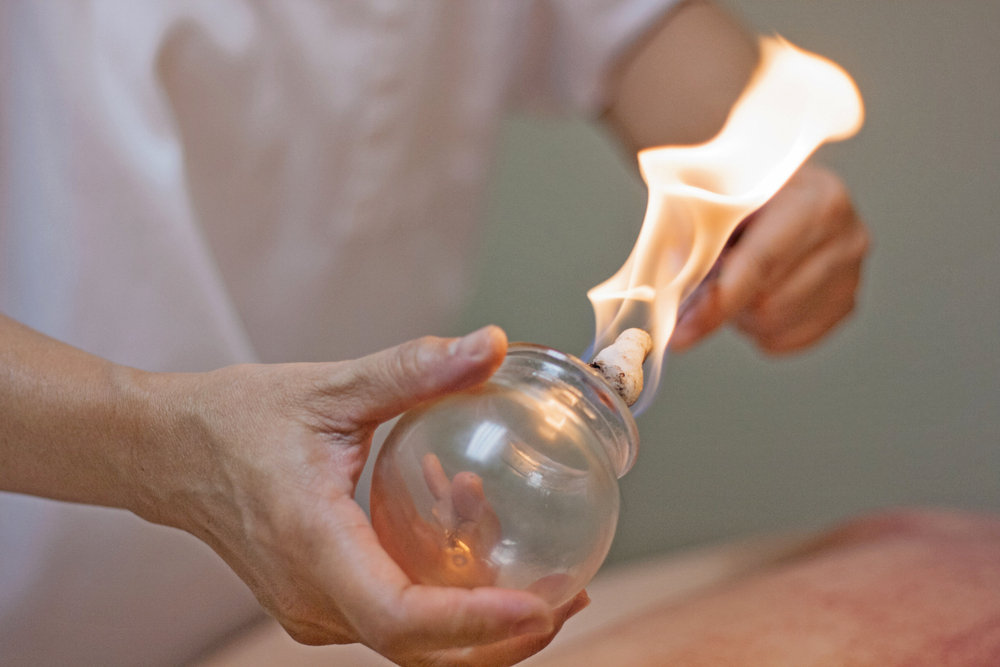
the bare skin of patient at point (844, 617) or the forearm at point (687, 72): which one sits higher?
the forearm at point (687, 72)

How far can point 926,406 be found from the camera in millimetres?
1122

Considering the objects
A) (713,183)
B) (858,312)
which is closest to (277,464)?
(713,183)

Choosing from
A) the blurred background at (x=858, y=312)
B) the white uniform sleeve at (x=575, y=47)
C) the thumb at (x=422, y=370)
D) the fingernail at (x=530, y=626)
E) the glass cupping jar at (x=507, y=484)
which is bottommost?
the blurred background at (x=858, y=312)

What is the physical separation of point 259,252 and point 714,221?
362mm

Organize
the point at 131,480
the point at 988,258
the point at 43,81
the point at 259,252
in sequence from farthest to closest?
the point at 988,258 → the point at 259,252 → the point at 43,81 → the point at 131,480

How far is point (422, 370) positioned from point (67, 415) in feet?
0.63

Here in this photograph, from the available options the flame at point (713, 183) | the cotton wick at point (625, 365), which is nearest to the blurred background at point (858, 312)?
the flame at point (713, 183)

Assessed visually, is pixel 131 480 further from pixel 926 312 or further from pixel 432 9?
pixel 926 312

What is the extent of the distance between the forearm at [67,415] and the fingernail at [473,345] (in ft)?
0.52

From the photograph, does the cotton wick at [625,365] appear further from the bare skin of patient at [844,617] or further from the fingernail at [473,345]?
the bare skin of patient at [844,617]

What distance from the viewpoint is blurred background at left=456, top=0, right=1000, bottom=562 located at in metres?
1.05

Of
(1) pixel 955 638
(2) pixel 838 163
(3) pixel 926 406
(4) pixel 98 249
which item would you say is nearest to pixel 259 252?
(4) pixel 98 249

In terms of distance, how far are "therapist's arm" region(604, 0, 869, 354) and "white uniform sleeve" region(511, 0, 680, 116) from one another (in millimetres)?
13

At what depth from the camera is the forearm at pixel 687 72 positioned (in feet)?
2.39
